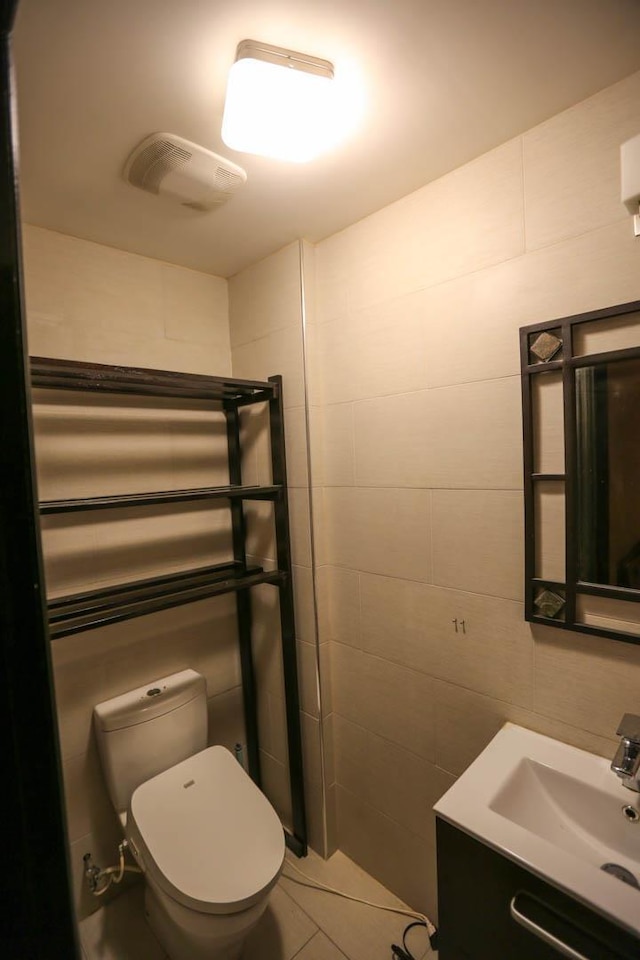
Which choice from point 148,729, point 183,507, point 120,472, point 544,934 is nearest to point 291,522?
point 183,507

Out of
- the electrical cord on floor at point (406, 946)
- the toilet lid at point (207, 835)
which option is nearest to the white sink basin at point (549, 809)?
the toilet lid at point (207, 835)

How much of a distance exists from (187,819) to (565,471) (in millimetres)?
1532

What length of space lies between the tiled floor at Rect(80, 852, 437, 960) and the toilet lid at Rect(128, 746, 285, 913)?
419mm

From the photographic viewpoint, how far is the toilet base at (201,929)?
116 centimetres

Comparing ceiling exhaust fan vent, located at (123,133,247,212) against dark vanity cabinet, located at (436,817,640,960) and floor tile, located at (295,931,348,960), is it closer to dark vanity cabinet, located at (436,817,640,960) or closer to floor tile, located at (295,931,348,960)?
dark vanity cabinet, located at (436,817,640,960)

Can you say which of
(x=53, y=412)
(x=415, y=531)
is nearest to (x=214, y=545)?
(x=53, y=412)

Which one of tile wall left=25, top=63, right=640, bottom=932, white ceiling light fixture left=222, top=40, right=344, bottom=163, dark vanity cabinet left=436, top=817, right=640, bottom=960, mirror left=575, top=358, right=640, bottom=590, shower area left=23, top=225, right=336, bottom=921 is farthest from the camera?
shower area left=23, top=225, right=336, bottom=921

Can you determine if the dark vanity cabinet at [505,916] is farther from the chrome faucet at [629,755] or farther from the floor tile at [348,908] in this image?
the floor tile at [348,908]

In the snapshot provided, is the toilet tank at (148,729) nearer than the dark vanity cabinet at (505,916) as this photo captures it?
No

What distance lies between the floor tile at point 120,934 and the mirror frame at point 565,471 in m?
1.66

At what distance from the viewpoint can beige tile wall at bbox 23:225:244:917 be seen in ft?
4.84

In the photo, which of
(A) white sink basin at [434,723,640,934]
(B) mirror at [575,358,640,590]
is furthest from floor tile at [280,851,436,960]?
(B) mirror at [575,358,640,590]

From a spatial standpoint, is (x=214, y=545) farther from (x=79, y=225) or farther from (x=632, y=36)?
(x=632, y=36)

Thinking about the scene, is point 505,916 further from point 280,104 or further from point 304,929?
point 280,104
